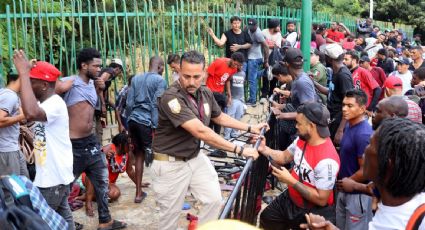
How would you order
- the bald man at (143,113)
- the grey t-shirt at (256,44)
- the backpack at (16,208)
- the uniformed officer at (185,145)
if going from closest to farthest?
the backpack at (16,208) < the uniformed officer at (185,145) < the bald man at (143,113) < the grey t-shirt at (256,44)

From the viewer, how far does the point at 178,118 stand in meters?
4.21

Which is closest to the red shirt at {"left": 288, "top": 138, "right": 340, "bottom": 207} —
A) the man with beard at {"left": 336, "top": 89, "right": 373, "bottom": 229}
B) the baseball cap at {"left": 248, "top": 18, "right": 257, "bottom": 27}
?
A: the man with beard at {"left": 336, "top": 89, "right": 373, "bottom": 229}

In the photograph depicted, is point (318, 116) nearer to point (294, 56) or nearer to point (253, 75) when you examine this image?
point (294, 56)

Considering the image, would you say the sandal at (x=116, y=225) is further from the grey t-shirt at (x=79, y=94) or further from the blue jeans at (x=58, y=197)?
the grey t-shirt at (x=79, y=94)

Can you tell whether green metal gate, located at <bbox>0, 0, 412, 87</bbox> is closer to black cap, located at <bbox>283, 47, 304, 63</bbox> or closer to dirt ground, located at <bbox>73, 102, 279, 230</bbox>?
dirt ground, located at <bbox>73, 102, 279, 230</bbox>

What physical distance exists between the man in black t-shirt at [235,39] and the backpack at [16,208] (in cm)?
820

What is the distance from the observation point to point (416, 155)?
2.27 metres

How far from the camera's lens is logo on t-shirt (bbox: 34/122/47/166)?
4.21 m

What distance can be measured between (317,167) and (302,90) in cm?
210

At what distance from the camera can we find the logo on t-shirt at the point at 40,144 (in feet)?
13.8

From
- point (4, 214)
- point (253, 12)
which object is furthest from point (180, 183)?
point (253, 12)

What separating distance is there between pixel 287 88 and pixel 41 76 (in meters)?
3.79

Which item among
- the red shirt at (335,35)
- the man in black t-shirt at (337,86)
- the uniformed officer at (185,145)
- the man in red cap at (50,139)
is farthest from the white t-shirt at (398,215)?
the red shirt at (335,35)

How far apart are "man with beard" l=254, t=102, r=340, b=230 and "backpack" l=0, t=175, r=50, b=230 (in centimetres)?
224
